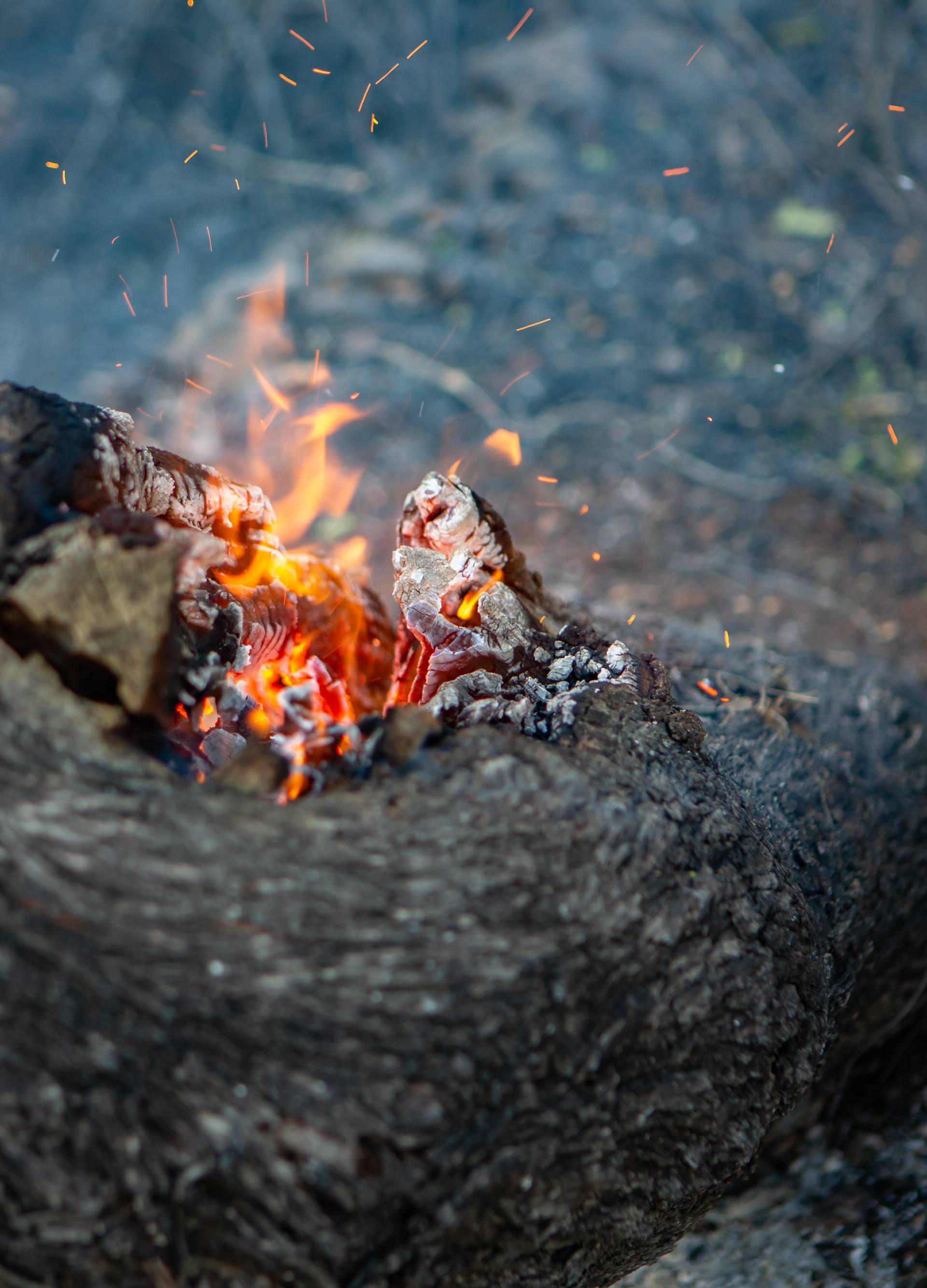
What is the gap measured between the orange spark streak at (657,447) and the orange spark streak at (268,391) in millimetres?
2031

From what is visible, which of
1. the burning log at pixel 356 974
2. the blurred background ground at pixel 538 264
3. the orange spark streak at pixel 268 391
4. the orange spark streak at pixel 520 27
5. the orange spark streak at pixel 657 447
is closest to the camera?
the burning log at pixel 356 974

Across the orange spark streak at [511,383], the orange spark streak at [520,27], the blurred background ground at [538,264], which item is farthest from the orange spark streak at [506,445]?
the orange spark streak at [520,27]

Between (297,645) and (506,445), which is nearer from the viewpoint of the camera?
(297,645)

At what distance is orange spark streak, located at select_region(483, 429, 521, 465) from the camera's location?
439cm

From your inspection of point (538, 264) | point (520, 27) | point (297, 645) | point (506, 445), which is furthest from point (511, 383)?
point (297, 645)

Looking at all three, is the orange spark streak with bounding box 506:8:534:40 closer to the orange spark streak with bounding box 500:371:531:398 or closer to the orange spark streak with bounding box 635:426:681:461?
the orange spark streak with bounding box 500:371:531:398

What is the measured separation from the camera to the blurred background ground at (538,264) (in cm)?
413

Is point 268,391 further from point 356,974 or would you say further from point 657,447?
point 356,974

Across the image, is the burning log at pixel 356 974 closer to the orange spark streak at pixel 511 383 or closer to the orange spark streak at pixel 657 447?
the orange spark streak at pixel 657 447

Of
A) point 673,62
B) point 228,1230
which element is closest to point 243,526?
point 228,1230

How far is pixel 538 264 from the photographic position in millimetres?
4836

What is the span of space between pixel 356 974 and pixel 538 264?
471 centimetres

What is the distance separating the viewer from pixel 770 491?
416cm

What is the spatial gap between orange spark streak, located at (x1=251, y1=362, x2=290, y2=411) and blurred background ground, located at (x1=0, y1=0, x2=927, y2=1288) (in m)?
0.05
